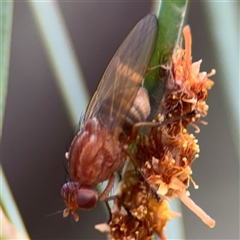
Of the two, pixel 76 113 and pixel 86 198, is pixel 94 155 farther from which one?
pixel 76 113

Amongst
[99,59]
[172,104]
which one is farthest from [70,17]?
[172,104]

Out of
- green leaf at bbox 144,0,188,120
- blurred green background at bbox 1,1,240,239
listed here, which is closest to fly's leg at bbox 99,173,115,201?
green leaf at bbox 144,0,188,120

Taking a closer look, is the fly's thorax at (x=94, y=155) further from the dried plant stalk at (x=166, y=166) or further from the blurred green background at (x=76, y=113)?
the blurred green background at (x=76, y=113)

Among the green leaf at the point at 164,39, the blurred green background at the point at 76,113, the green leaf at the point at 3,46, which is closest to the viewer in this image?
the green leaf at the point at 164,39

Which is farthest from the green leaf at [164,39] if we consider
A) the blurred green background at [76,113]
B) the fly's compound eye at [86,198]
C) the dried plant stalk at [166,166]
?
the blurred green background at [76,113]

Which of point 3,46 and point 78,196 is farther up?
point 3,46

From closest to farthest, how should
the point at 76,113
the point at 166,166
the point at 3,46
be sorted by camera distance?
the point at 166,166 < the point at 3,46 < the point at 76,113

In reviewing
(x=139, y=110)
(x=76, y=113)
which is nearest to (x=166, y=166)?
(x=139, y=110)

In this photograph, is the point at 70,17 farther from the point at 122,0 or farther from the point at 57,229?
the point at 57,229
